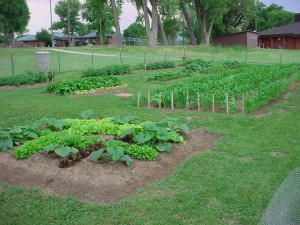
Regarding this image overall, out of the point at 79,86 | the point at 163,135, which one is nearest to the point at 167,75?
the point at 79,86

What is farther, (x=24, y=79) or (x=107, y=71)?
(x=107, y=71)

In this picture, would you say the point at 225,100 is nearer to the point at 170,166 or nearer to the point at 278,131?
the point at 278,131

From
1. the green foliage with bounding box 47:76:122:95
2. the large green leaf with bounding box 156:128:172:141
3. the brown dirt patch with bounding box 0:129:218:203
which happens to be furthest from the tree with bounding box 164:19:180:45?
the brown dirt patch with bounding box 0:129:218:203

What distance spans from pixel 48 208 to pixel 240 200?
7.71ft

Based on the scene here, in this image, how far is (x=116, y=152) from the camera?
5.34 metres

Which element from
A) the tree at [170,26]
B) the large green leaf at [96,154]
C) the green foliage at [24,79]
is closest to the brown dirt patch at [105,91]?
the green foliage at [24,79]

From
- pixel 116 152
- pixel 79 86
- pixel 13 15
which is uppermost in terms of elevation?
pixel 13 15

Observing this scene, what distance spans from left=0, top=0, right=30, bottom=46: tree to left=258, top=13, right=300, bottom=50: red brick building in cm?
3571

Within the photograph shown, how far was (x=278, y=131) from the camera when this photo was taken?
25.7 feet

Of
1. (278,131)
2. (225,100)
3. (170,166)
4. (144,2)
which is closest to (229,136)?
(278,131)

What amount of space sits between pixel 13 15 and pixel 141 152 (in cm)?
5588

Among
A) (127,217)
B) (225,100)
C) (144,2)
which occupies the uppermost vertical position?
(144,2)

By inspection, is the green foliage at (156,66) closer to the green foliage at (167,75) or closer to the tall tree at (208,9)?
the green foliage at (167,75)

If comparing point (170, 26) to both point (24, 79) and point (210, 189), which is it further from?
point (210, 189)
